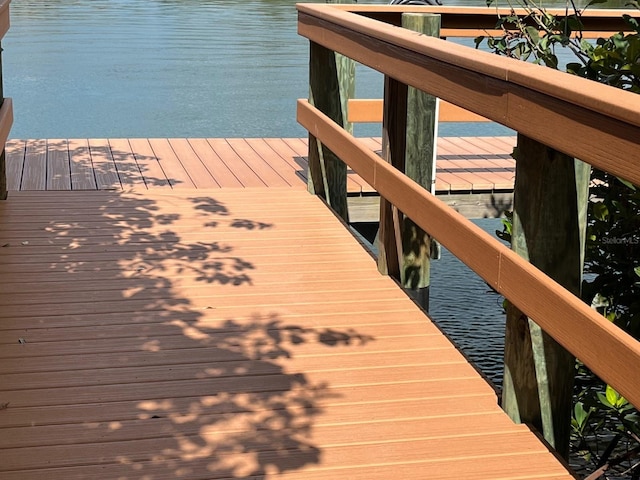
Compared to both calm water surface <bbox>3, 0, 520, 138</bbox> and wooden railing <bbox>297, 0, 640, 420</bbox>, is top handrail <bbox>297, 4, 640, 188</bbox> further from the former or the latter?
calm water surface <bbox>3, 0, 520, 138</bbox>

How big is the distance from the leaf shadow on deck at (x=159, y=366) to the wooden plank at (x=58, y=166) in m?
1.36

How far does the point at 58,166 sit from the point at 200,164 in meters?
1.01

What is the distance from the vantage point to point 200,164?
7832 millimetres

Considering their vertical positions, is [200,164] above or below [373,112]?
below

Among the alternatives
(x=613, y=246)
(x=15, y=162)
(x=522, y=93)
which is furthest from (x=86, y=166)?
(x=522, y=93)

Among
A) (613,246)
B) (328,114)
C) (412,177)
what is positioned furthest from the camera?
(328,114)

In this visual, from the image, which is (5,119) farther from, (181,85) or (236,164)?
(181,85)

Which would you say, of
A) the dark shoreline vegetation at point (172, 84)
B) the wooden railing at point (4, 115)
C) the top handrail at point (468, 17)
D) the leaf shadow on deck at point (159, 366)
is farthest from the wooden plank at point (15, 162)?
the dark shoreline vegetation at point (172, 84)

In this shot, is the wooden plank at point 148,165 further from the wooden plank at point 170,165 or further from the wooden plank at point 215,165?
the wooden plank at point 215,165

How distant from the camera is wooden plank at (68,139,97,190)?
694 cm

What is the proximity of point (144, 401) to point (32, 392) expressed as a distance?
382 millimetres

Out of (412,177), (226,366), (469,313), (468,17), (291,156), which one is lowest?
(469,313)

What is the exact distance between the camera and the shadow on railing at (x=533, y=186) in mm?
2523

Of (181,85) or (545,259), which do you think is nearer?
(545,259)
